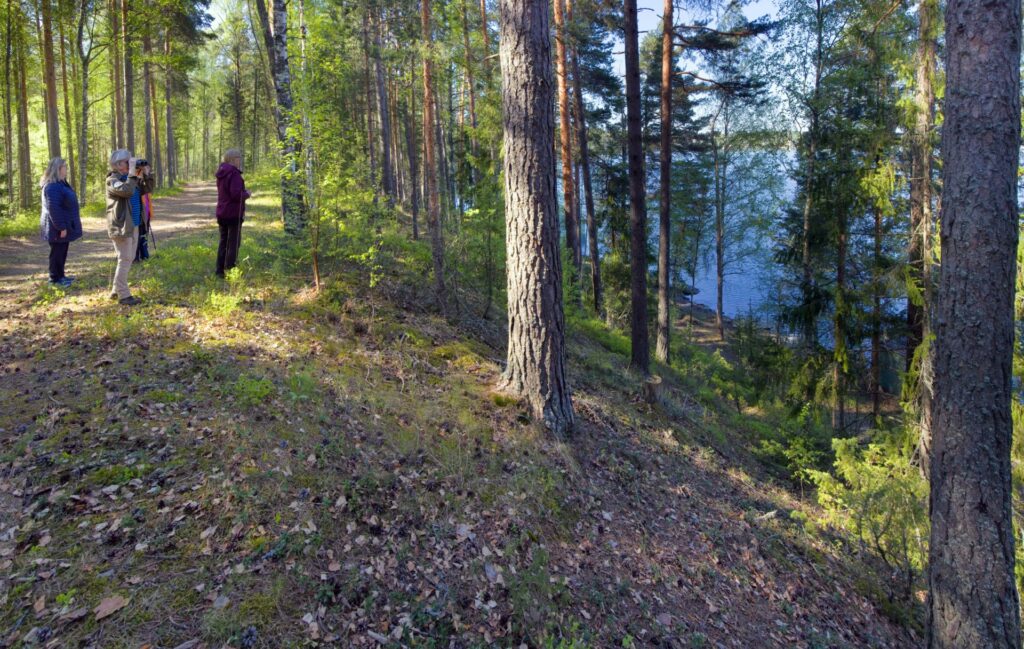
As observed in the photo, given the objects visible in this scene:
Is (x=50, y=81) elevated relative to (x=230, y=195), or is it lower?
elevated

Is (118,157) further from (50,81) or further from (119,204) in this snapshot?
(50,81)

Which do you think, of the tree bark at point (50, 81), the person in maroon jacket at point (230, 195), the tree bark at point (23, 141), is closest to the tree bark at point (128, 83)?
the tree bark at point (50, 81)

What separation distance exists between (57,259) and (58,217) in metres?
0.62

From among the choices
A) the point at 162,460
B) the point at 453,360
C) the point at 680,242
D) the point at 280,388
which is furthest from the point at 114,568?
the point at 680,242

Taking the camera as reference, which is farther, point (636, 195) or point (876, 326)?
point (876, 326)

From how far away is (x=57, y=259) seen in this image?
25.8ft

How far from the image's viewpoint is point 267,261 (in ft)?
30.6

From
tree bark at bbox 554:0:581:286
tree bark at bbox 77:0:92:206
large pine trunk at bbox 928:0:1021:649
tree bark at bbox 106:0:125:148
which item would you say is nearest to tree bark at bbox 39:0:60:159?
tree bark at bbox 77:0:92:206

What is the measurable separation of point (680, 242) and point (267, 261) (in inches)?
1026

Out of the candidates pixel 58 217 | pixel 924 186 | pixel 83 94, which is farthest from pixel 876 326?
pixel 83 94

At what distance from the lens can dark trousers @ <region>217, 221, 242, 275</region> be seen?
8.45 meters

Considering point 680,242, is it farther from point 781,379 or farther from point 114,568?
point 114,568

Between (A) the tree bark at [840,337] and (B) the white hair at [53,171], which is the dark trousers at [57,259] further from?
(A) the tree bark at [840,337]

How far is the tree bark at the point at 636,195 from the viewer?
10.8 metres
